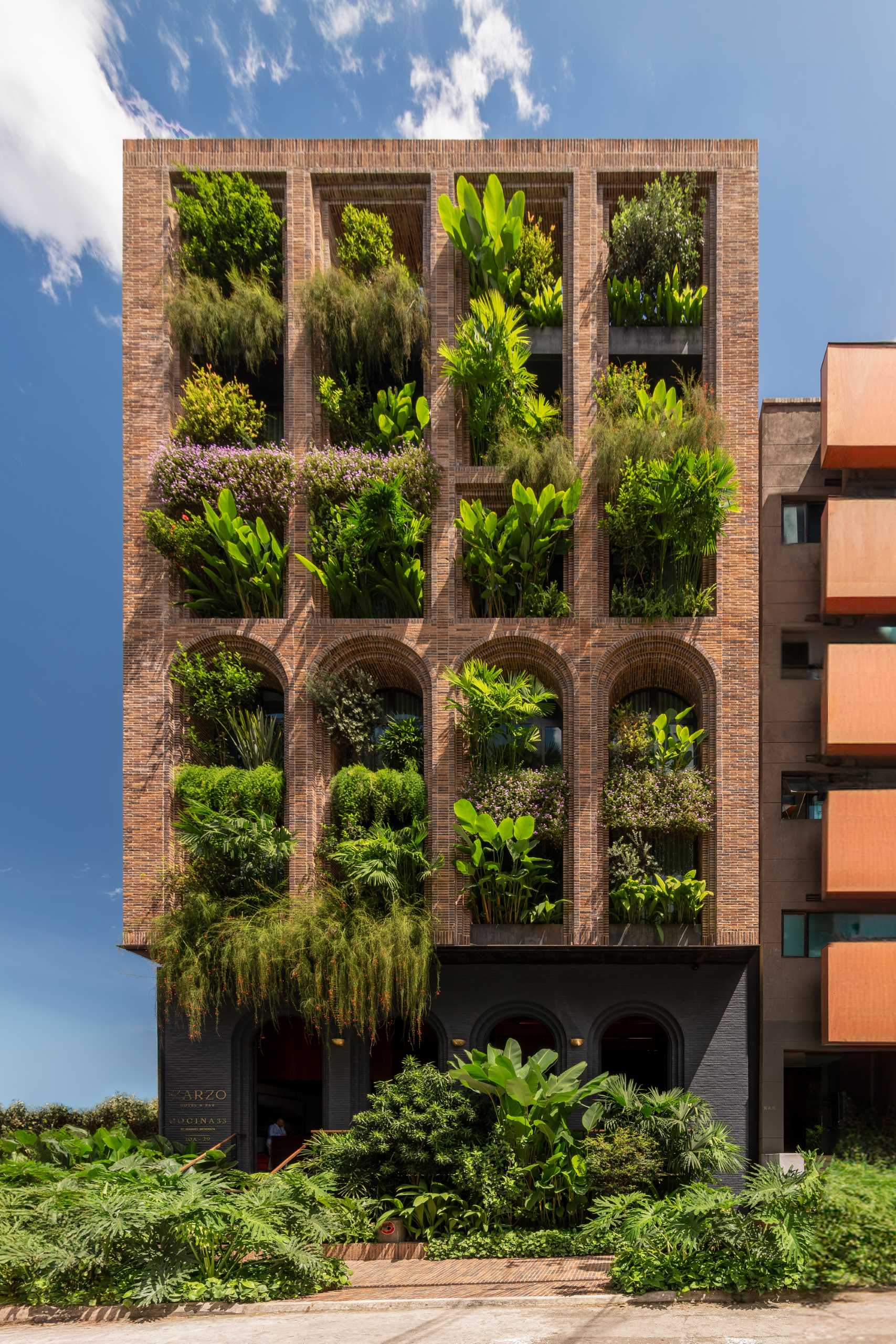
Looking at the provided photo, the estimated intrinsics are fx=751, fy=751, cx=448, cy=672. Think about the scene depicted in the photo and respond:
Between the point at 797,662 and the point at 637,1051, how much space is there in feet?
30.1

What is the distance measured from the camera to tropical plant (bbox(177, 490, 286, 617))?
16141mm

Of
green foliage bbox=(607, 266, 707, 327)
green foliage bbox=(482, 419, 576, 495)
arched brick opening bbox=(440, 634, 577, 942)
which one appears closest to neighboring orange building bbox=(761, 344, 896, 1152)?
green foliage bbox=(607, 266, 707, 327)

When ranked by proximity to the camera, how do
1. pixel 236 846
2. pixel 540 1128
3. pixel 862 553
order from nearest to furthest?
pixel 540 1128, pixel 236 846, pixel 862 553

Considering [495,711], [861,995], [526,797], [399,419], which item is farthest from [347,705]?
[861,995]

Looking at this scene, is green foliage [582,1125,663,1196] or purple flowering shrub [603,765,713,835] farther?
purple flowering shrub [603,765,713,835]

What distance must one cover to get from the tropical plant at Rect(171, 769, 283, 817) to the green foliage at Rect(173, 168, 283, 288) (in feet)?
37.5

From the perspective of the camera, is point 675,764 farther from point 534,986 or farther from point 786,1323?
point 786,1323

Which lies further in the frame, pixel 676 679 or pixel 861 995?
pixel 676 679

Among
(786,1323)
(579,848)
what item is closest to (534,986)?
(579,848)

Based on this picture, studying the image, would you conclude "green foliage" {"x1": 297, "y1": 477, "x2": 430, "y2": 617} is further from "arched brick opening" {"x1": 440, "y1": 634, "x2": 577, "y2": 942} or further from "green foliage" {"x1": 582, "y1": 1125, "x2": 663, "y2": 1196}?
"green foliage" {"x1": 582, "y1": 1125, "x2": 663, "y2": 1196}

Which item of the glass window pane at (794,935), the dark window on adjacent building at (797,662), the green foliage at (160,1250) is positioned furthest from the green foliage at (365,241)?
the green foliage at (160,1250)

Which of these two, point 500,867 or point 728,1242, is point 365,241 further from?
point 728,1242

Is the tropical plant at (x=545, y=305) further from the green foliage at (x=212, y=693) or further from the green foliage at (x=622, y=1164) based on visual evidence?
the green foliage at (x=622, y=1164)

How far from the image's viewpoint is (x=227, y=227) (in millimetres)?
17078
